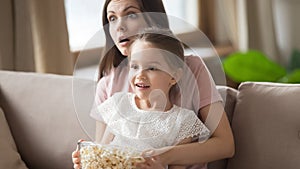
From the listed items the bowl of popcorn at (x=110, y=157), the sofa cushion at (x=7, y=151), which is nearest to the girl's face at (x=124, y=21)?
the bowl of popcorn at (x=110, y=157)

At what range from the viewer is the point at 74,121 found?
7.23 ft

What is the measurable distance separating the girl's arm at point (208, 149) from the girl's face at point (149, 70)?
158 millimetres

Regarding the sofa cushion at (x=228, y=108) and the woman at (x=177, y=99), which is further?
the sofa cushion at (x=228, y=108)

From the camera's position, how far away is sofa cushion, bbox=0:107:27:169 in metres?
2.21

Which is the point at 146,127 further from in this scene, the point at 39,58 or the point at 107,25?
the point at 39,58

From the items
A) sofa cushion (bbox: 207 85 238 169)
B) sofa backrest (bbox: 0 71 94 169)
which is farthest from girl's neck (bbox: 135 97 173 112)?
sofa backrest (bbox: 0 71 94 169)

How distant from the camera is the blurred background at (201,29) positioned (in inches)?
117

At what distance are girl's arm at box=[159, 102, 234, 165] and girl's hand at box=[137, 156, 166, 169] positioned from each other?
17mm

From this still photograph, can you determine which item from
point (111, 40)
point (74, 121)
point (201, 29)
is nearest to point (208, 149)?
point (111, 40)

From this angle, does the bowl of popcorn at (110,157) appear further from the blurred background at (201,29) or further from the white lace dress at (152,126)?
the blurred background at (201,29)

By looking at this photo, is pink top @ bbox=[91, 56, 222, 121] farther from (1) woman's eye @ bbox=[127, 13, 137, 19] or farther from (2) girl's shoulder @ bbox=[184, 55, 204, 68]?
(1) woman's eye @ bbox=[127, 13, 137, 19]

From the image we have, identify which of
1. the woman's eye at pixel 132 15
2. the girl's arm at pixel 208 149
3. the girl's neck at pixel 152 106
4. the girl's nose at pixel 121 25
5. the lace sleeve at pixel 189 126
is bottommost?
the girl's arm at pixel 208 149

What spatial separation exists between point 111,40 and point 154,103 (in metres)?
0.22

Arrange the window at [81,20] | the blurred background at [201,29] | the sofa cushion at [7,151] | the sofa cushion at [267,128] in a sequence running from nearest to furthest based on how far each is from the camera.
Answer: the sofa cushion at [267,128]
the sofa cushion at [7,151]
the blurred background at [201,29]
the window at [81,20]
